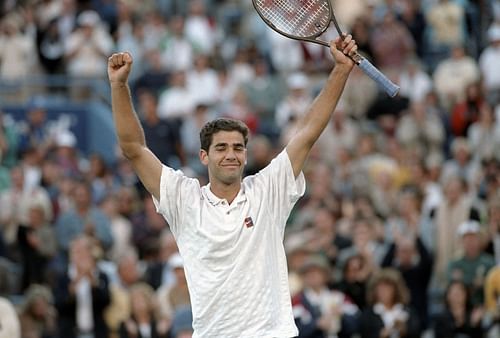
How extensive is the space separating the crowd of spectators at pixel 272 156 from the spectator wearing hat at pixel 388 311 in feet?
0.05

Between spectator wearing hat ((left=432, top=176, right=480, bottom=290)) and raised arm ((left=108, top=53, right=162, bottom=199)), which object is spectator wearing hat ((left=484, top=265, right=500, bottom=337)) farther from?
raised arm ((left=108, top=53, right=162, bottom=199))

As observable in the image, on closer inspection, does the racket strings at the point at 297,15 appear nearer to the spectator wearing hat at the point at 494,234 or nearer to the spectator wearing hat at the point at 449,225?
the spectator wearing hat at the point at 494,234

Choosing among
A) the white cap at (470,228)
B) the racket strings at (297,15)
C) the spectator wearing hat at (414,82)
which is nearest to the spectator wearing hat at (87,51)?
the spectator wearing hat at (414,82)

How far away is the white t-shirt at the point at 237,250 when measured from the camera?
27.2 feet

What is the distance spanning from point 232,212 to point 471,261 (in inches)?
288

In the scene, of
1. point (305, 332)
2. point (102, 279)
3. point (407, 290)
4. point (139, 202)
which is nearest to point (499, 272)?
point (407, 290)

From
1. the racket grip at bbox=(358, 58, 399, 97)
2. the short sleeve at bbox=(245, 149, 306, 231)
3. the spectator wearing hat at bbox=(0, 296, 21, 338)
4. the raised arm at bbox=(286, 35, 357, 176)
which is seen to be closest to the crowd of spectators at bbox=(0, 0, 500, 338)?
the spectator wearing hat at bbox=(0, 296, 21, 338)

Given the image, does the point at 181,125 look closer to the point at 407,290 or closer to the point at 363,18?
the point at 363,18

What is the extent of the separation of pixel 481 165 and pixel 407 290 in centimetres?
270

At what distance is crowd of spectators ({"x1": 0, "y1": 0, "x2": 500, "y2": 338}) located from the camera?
1467 centimetres

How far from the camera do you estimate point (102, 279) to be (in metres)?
15.0

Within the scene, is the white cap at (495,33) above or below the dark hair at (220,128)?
A: above

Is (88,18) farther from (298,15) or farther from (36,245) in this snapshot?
(298,15)

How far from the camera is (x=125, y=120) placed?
8.45 metres
